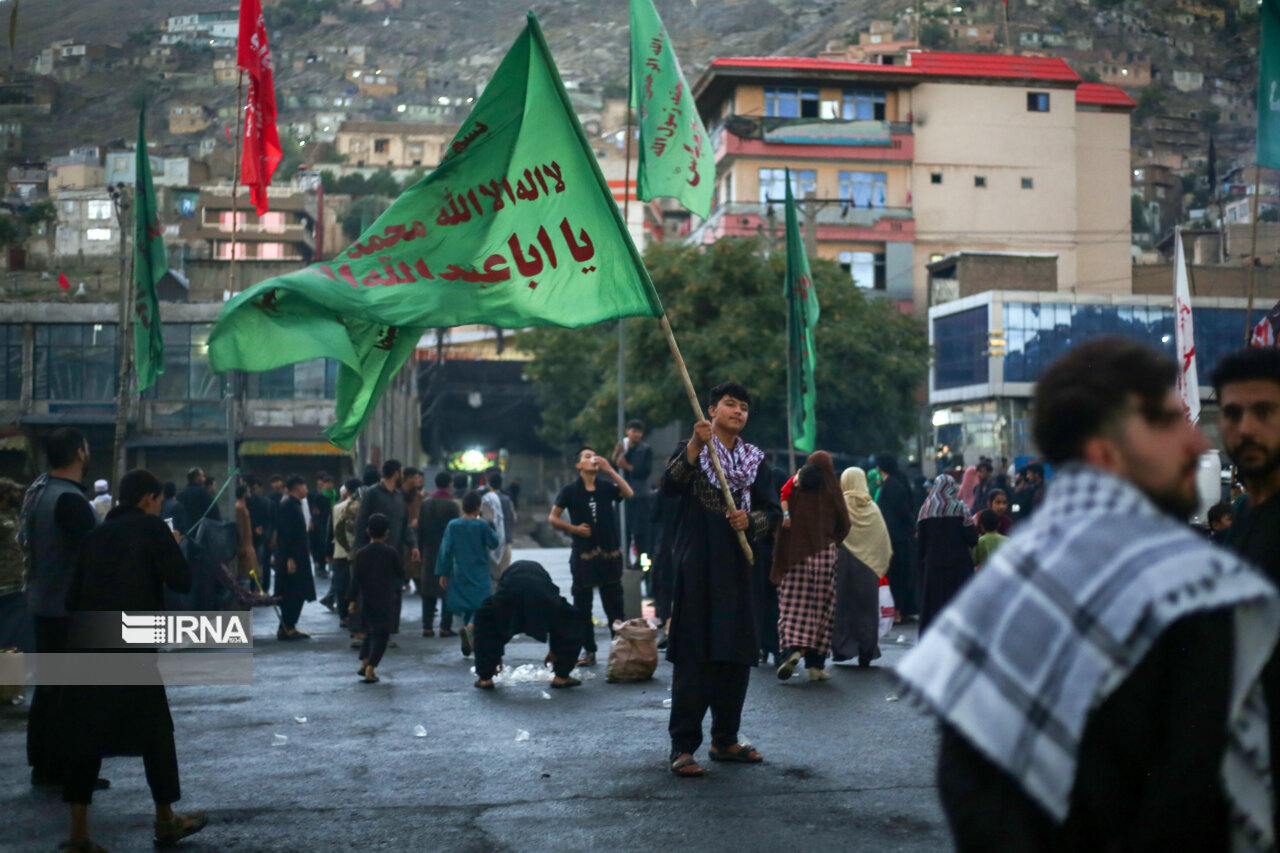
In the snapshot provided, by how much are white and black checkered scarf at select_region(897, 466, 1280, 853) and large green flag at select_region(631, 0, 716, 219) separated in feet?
34.7

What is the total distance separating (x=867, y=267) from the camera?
6150cm

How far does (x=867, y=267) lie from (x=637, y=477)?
48987mm

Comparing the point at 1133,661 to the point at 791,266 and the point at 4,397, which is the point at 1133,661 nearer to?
the point at 791,266

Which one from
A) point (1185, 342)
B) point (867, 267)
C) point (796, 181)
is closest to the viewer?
point (1185, 342)

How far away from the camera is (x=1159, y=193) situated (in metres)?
116

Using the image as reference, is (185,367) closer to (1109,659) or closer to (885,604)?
(885,604)

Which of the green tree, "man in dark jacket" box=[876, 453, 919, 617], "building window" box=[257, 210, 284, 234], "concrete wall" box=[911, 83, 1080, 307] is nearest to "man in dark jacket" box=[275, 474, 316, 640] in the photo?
"man in dark jacket" box=[876, 453, 919, 617]

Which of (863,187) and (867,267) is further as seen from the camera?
(863,187)

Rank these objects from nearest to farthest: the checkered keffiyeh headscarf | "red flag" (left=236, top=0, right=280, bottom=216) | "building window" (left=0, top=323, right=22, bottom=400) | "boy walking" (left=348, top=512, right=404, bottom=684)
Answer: the checkered keffiyeh headscarf → "boy walking" (left=348, top=512, right=404, bottom=684) → "red flag" (left=236, top=0, right=280, bottom=216) → "building window" (left=0, top=323, right=22, bottom=400)

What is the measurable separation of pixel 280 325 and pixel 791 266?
10085 mm

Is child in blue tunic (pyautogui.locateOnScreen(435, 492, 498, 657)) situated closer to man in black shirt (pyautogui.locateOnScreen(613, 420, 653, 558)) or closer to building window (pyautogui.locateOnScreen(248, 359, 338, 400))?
man in black shirt (pyautogui.locateOnScreen(613, 420, 653, 558))

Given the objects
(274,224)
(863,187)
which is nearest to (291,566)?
(863,187)

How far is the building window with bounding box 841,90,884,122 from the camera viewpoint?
206ft

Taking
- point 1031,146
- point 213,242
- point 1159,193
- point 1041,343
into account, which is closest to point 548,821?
point 1041,343
